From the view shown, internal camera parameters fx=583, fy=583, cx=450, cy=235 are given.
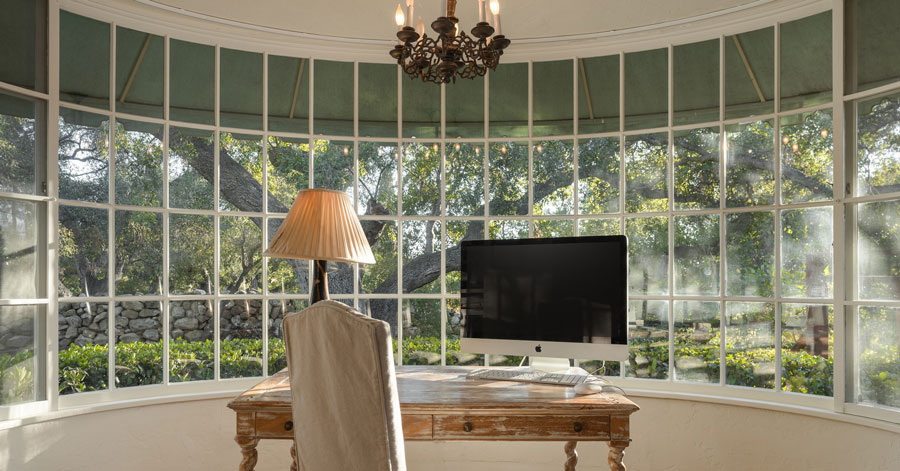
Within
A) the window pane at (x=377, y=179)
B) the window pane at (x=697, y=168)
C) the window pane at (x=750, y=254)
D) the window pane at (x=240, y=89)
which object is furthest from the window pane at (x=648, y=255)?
the window pane at (x=240, y=89)

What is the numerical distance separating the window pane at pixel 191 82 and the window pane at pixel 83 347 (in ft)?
3.57

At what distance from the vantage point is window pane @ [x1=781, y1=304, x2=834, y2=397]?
2.73 meters

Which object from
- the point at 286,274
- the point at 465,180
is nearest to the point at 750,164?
the point at 465,180

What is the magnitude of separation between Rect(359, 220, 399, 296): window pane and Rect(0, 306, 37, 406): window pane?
1.59m

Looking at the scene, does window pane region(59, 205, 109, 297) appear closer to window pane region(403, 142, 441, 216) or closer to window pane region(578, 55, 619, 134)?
window pane region(403, 142, 441, 216)

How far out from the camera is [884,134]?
2.54 metres

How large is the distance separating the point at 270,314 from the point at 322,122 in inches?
45.2

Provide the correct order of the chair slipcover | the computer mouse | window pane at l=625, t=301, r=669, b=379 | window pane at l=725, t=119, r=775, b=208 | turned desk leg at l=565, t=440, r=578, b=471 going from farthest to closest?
window pane at l=625, t=301, r=669, b=379
window pane at l=725, t=119, r=775, b=208
turned desk leg at l=565, t=440, r=578, b=471
the computer mouse
the chair slipcover

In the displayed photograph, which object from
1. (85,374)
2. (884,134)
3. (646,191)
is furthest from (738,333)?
(85,374)

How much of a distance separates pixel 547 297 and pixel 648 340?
86 cm

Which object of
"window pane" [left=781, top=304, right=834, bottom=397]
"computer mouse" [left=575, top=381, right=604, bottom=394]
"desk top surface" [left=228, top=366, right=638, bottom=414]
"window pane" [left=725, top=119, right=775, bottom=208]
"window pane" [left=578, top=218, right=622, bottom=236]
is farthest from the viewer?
"window pane" [left=578, top=218, right=622, bottom=236]

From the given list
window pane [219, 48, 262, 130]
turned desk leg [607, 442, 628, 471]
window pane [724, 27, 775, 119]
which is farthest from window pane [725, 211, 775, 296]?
window pane [219, 48, 262, 130]

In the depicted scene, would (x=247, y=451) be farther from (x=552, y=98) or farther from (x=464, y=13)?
(x=552, y=98)

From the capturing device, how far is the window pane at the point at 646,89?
10.6 feet
